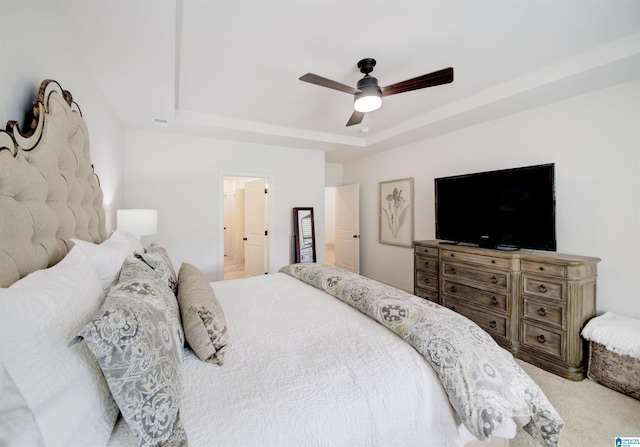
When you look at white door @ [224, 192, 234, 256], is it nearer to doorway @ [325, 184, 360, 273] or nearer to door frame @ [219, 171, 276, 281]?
doorway @ [325, 184, 360, 273]

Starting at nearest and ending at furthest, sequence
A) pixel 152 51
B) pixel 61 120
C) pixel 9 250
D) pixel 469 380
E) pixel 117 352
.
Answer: pixel 117 352 < pixel 9 250 < pixel 469 380 < pixel 61 120 < pixel 152 51

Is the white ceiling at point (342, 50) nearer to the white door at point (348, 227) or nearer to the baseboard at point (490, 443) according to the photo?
the baseboard at point (490, 443)

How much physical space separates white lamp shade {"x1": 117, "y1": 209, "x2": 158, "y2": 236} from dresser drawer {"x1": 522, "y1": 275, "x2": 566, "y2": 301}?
3.65 m

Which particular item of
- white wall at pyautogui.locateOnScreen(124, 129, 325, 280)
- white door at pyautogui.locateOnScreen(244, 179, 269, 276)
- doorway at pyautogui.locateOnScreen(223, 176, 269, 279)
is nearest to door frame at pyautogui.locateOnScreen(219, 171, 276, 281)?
white wall at pyautogui.locateOnScreen(124, 129, 325, 280)

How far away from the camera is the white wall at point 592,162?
7.72ft

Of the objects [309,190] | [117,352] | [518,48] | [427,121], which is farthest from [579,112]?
[117,352]

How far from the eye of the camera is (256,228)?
15.8 feet

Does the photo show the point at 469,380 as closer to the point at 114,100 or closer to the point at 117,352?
the point at 117,352

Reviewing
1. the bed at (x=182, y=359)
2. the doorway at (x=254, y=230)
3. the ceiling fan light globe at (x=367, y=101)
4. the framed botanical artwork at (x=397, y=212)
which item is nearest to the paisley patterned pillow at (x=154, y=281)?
the bed at (x=182, y=359)

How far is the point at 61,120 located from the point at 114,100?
177 cm

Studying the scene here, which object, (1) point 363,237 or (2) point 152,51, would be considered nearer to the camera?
(2) point 152,51

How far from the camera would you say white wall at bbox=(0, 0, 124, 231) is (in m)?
1.04

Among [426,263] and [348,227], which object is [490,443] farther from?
[348,227]

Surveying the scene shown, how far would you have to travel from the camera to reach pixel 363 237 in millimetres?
5625
